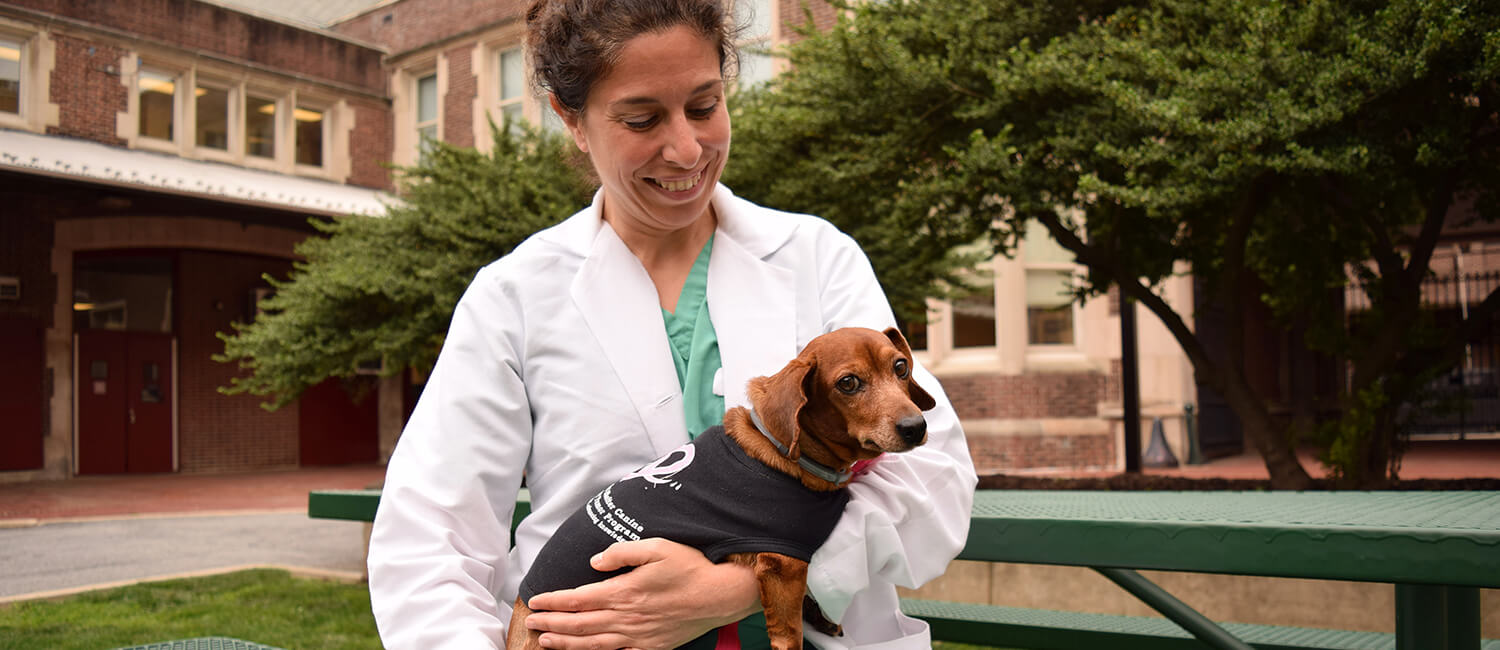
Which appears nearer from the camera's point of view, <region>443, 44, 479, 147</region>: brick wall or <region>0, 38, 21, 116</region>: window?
<region>0, 38, 21, 116</region>: window

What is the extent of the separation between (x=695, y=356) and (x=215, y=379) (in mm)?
21503

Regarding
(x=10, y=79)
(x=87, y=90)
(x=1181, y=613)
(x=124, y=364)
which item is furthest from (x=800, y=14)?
(x=1181, y=613)

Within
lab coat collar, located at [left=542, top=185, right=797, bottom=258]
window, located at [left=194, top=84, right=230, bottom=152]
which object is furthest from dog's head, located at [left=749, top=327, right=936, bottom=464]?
window, located at [left=194, top=84, right=230, bottom=152]

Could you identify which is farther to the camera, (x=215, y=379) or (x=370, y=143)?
(x=370, y=143)

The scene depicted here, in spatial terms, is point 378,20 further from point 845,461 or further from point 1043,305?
point 845,461

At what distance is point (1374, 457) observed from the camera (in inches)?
282

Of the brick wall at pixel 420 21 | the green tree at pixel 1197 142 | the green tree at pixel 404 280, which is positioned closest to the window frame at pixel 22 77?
the brick wall at pixel 420 21

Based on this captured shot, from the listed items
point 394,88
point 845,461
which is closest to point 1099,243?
point 845,461

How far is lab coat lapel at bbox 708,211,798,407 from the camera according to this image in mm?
1940

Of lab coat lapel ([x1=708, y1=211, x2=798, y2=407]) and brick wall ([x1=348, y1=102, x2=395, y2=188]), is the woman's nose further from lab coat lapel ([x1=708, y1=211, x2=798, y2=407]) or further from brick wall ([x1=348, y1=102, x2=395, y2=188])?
brick wall ([x1=348, y1=102, x2=395, y2=188])

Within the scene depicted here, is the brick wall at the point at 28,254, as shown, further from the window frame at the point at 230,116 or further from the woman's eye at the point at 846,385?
the woman's eye at the point at 846,385

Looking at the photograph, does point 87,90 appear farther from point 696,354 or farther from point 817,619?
point 817,619

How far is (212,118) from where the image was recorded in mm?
20109

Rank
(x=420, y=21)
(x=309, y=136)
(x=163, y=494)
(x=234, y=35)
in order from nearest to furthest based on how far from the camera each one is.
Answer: (x=163, y=494) < (x=234, y=35) < (x=309, y=136) < (x=420, y=21)
